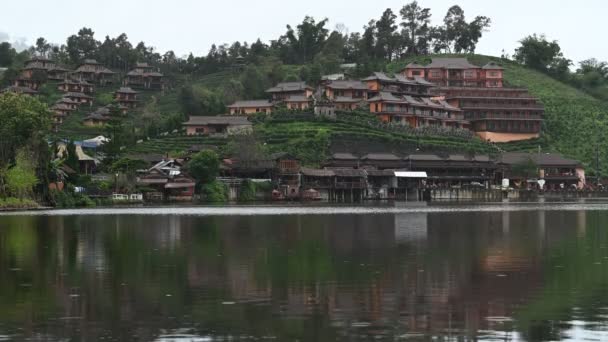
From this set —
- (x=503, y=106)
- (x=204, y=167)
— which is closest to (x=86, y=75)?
(x=204, y=167)

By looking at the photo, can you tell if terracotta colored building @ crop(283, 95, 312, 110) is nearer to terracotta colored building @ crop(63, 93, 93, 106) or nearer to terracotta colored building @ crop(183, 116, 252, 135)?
terracotta colored building @ crop(183, 116, 252, 135)

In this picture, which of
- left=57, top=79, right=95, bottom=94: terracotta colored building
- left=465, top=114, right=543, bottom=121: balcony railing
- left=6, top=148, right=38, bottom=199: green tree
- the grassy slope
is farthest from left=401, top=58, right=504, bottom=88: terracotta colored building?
left=6, top=148, right=38, bottom=199: green tree

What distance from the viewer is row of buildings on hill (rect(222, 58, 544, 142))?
138750 mm

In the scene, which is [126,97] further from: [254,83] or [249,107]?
[249,107]

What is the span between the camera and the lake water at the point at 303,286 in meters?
19.3

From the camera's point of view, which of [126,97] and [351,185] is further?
[126,97]

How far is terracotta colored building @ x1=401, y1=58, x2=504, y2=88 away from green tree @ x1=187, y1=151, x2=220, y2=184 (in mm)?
62039

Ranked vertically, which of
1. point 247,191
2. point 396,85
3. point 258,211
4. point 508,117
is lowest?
point 258,211

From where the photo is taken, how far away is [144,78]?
17362 cm

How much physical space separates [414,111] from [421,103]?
2.18 metres

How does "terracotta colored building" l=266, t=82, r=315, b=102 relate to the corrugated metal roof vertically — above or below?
above

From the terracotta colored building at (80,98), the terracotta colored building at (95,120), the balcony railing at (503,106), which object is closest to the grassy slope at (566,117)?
the balcony railing at (503,106)

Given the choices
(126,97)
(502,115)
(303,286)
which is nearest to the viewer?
(303,286)

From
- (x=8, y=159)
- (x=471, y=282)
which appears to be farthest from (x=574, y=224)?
(x=8, y=159)
